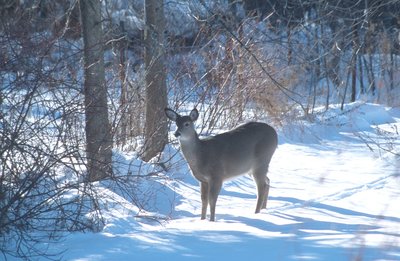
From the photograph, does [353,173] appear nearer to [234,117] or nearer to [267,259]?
[234,117]

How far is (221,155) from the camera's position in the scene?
31.5 ft

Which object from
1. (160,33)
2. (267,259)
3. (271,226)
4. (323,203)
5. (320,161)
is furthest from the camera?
(320,161)

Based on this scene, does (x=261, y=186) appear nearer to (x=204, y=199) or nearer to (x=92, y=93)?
(x=204, y=199)

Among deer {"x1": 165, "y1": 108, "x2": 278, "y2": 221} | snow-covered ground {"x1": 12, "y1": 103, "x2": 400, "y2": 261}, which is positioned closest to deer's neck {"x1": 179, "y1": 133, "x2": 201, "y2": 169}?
deer {"x1": 165, "y1": 108, "x2": 278, "y2": 221}

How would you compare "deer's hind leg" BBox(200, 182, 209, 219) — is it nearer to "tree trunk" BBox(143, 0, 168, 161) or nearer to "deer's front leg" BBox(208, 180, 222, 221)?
"deer's front leg" BBox(208, 180, 222, 221)

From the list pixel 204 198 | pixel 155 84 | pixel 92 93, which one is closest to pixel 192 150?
pixel 204 198

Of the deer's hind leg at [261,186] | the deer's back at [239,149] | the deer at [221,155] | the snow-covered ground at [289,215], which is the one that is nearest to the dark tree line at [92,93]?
the snow-covered ground at [289,215]

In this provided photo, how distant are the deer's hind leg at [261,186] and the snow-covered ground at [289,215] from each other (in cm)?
16

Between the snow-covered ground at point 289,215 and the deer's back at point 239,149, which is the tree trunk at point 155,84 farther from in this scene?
the deer's back at point 239,149

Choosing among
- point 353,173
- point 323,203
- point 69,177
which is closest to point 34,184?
point 69,177

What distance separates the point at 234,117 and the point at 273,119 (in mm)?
1570

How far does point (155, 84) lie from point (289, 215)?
4.15m

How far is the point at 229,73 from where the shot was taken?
545 inches

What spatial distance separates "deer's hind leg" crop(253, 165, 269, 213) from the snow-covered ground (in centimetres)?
16
